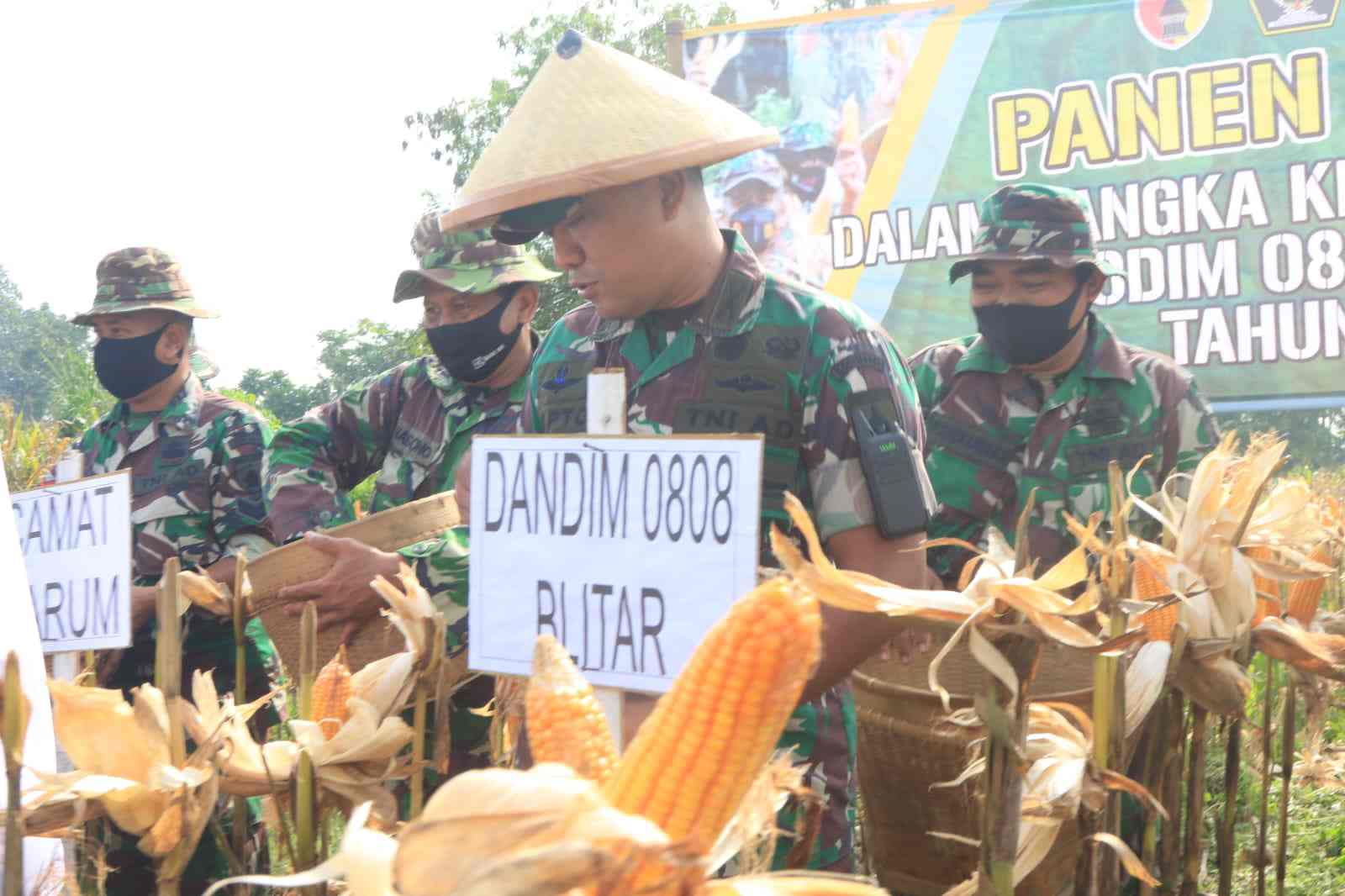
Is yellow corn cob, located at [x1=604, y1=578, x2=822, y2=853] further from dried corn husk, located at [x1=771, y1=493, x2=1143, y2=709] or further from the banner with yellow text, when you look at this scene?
the banner with yellow text

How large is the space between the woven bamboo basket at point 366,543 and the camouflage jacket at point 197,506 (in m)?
1.08

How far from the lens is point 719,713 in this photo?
2.88 ft

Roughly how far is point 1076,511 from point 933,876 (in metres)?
0.89

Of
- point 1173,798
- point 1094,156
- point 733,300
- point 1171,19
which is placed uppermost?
point 1171,19

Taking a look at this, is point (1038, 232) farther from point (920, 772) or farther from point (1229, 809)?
point (1229, 809)

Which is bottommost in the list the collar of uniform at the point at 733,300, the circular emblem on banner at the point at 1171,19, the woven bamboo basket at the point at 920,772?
the woven bamboo basket at the point at 920,772

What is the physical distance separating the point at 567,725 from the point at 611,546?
0.66 meters

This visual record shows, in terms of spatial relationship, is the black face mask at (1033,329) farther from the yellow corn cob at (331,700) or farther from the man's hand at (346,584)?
the yellow corn cob at (331,700)

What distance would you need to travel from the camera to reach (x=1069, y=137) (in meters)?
10.2

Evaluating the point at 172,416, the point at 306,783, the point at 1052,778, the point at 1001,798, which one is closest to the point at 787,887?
the point at 1001,798

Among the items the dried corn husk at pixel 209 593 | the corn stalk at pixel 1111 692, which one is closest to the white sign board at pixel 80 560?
the dried corn husk at pixel 209 593

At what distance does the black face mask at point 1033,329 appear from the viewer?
3484 millimetres

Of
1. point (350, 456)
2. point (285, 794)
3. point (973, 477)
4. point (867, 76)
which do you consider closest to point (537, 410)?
point (285, 794)

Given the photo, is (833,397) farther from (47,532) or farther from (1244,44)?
(1244,44)
